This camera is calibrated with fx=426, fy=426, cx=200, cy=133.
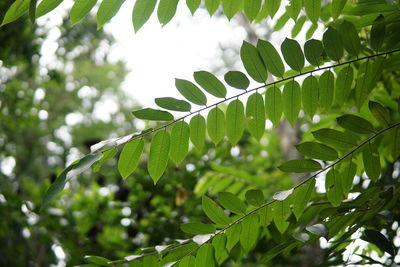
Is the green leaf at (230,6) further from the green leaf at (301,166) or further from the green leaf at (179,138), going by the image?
the green leaf at (301,166)

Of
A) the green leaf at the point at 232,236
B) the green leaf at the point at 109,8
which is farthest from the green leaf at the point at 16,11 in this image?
the green leaf at the point at 232,236

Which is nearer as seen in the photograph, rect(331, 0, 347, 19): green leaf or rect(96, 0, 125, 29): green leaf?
rect(96, 0, 125, 29): green leaf

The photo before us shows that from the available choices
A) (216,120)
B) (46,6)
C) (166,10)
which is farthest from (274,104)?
(46,6)

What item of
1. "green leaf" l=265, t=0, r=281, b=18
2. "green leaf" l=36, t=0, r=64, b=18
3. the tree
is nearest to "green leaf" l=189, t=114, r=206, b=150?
the tree

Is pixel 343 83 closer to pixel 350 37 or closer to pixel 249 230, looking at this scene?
pixel 350 37

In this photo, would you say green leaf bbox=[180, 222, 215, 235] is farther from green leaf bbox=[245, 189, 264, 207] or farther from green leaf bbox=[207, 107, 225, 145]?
green leaf bbox=[207, 107, 225, 145]

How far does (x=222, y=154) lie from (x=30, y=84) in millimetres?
4767

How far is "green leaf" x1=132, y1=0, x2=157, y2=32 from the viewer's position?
3.29ft

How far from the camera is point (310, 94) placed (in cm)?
113

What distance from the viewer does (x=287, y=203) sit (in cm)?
112

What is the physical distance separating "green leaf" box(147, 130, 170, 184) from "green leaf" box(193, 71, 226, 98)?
0.16 m

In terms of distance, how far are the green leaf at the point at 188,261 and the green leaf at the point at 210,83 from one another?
423mm

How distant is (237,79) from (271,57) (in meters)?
0.10

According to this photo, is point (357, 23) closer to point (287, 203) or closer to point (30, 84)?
point (287, 203)
